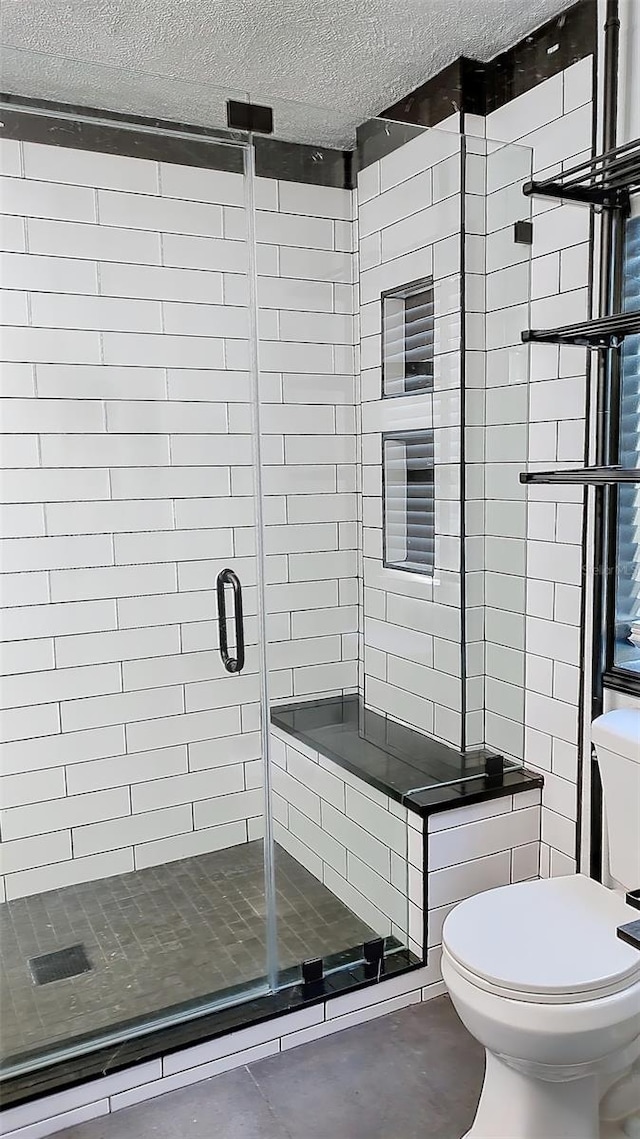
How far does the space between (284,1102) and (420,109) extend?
2675 millimetres

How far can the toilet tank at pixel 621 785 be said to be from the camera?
6.24 ft

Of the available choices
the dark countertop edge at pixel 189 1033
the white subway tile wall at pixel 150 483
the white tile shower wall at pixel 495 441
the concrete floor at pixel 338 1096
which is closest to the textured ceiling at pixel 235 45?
the white subway tile wall at pixel 150 483

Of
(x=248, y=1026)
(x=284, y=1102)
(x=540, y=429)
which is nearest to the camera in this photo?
(x=284, y=1102)

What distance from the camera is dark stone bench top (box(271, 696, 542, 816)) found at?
7.47 feet

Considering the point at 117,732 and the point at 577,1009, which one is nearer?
the point at 577,1009

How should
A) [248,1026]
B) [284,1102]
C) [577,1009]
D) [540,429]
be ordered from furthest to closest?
[540,429], [248,1026], [284,1102], [577,1009]

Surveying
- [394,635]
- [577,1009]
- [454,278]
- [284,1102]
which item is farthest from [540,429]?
[284,1102]

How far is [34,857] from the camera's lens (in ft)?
7.88

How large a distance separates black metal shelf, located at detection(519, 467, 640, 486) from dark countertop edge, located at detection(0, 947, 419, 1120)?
4.29 feet

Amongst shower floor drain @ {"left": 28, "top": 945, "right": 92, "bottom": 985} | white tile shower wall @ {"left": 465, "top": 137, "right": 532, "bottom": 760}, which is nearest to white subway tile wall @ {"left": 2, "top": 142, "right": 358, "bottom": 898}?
shower floor drain @ {"left": 28, "top": 945, "right": 92, "bottom": 985}

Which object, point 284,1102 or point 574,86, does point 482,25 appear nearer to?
point 574,86

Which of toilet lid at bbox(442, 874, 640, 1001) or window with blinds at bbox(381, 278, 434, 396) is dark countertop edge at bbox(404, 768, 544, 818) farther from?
window with blinds at bbox(381, 278, 434, 396)

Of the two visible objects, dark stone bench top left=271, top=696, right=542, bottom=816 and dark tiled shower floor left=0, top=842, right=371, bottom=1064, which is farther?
dark stone bench top left=271, top=696, right=542, bottom=816

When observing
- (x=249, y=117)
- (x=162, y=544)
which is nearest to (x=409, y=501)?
(x=162, y=544)
